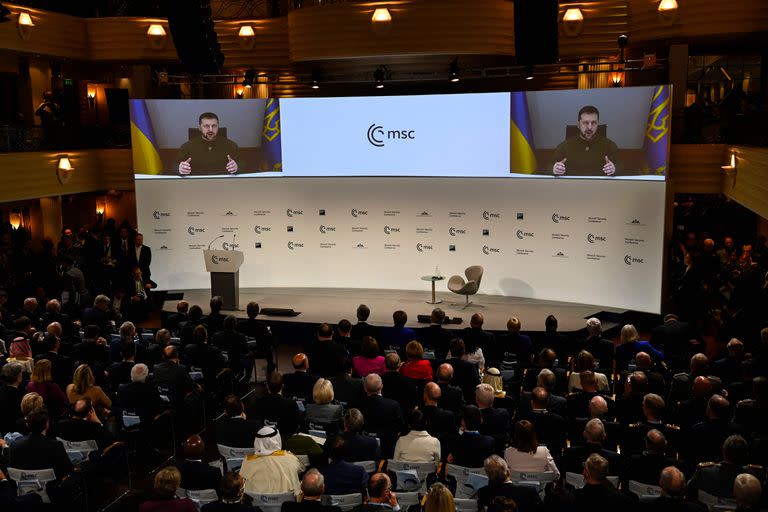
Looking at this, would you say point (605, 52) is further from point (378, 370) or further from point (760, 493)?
point (760, 493)

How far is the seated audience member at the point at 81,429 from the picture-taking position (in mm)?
6750

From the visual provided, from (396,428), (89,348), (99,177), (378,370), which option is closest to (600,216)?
(378,370)

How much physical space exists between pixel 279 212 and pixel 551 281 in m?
5.13

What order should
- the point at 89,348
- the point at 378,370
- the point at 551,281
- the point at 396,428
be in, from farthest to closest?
the point at 551,281, the point at 89,348, the point at 378,370, the point at 396,428

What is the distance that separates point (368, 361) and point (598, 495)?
3574 mm

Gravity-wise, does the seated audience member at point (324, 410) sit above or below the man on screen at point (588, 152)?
below

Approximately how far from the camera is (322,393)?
23.3 feet

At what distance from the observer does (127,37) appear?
1589 cm

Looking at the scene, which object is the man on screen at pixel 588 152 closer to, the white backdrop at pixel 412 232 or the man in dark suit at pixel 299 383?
the white backdrop at pixel 412 232

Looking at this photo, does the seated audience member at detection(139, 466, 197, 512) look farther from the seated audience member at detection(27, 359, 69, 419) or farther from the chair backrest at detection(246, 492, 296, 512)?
the seated audience member at detection(27, 359, 69, 419)

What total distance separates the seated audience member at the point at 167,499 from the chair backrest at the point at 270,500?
0.55 m

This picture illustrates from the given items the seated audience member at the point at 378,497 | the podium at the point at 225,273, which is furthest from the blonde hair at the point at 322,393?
the podium at the point at 225,273

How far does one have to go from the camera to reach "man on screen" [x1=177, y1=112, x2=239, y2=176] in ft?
47.1

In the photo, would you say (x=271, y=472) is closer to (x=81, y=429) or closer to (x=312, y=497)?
(x=312, y=497)
